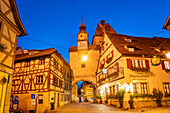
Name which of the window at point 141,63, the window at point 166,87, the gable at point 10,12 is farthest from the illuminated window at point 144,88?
the gable at point 10,12

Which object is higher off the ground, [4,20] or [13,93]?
[4,20]

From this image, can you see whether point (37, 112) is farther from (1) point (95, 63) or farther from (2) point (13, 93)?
(1) point (95, 63)

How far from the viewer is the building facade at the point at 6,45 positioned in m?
8.55

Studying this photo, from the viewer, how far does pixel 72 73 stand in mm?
34438

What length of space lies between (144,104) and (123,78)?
12.0 ft

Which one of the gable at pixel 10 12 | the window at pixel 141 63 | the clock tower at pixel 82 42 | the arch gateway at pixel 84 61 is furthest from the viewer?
the clock tower at pixel 82 42

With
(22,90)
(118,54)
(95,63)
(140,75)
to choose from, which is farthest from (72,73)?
(140,75)

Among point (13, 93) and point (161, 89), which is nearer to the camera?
point (161, 89)

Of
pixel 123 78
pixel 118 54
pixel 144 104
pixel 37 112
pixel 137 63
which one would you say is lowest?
pixel 37 112

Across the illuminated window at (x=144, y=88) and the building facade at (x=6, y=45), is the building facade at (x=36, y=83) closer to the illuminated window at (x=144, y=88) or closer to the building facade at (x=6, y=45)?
the building facade at (x=6, y=45)

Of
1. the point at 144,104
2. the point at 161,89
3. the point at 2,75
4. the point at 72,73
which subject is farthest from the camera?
the point at 72,73

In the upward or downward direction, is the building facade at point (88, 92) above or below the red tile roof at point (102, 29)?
below

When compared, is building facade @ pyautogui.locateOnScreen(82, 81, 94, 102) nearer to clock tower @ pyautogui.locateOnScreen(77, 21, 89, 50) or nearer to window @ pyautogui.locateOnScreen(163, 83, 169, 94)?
clock tower @ pyautogui.locateOnScreen(77, 21, 89, 50)

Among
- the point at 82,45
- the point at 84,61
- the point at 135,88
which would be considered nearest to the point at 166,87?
the point at 135,88
